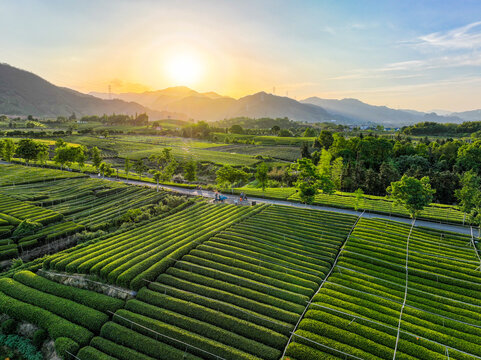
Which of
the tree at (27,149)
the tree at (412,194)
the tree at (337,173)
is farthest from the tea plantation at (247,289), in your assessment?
the tree at (27,149)

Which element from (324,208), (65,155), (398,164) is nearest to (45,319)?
(324,208)

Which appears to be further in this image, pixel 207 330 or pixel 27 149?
pixel 27 149

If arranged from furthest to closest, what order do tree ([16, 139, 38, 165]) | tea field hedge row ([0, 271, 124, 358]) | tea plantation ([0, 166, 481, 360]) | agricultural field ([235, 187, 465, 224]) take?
1. tree ([16, 139, 38, 165])
2. agricultural field ([235, 187, 465, 224])
3. tea field hedge row ([0, 271, 124, 358])
4. tea plantation ([0, 166, 481, 360])

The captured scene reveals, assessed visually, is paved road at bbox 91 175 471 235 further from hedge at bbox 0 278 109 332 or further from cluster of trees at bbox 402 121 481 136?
cluster of trees at bbox 402 121 481 136

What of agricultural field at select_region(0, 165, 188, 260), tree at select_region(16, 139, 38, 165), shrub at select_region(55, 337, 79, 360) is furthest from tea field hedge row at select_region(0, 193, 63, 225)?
tree at select_region(16, 139, 38, 165)

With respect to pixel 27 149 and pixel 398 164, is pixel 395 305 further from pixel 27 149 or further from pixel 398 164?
pixel 27 149

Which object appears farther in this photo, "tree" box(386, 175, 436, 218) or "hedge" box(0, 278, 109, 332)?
"tree" box(386, 175, 436, 218)
